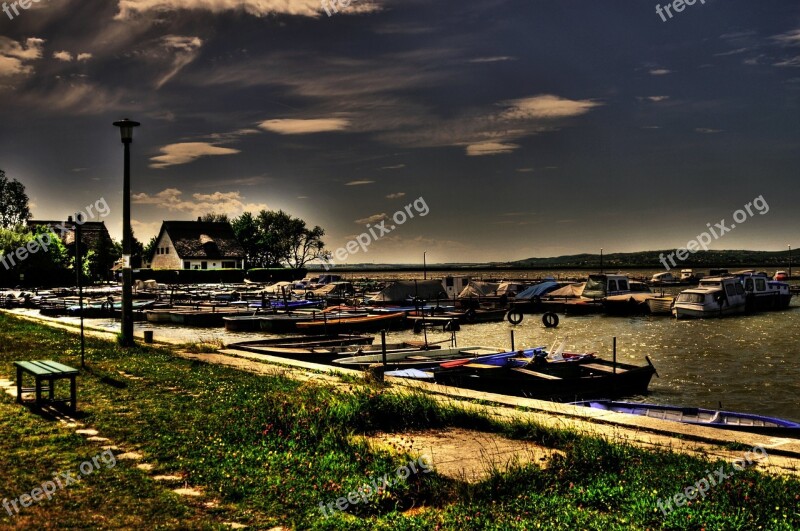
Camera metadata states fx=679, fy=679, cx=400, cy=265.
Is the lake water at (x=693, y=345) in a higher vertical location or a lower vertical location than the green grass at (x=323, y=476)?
lower

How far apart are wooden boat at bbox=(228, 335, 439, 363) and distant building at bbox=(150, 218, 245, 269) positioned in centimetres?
8720

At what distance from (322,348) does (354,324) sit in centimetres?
1726

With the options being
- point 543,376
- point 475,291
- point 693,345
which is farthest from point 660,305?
point 543,376

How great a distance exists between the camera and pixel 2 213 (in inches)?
4557

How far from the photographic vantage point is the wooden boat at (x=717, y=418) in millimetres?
13344

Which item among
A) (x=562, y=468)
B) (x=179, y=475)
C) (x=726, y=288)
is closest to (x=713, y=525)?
(x=562, y=468)

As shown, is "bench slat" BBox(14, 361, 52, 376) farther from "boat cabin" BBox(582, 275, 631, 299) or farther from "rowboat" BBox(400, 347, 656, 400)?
"boat cabin" BBox(582, 275, 631, 299)

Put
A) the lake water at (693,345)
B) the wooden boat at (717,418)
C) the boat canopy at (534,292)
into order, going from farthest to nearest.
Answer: the boat canopy at (534,292)
the lake water at (693,345)
the wooden boat at (717,418)

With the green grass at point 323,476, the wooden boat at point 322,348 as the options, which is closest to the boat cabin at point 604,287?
the wooden boat at point 322,348

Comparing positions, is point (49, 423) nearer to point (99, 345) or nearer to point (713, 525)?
point (713, 525)

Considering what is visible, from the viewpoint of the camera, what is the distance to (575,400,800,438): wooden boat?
13.3 metres

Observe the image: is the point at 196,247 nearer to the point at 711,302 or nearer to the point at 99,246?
the point at 99,246

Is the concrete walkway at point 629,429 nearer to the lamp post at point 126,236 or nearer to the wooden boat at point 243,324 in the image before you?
the lamp post at point 126,236

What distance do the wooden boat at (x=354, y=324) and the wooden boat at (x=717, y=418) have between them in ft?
76.3
